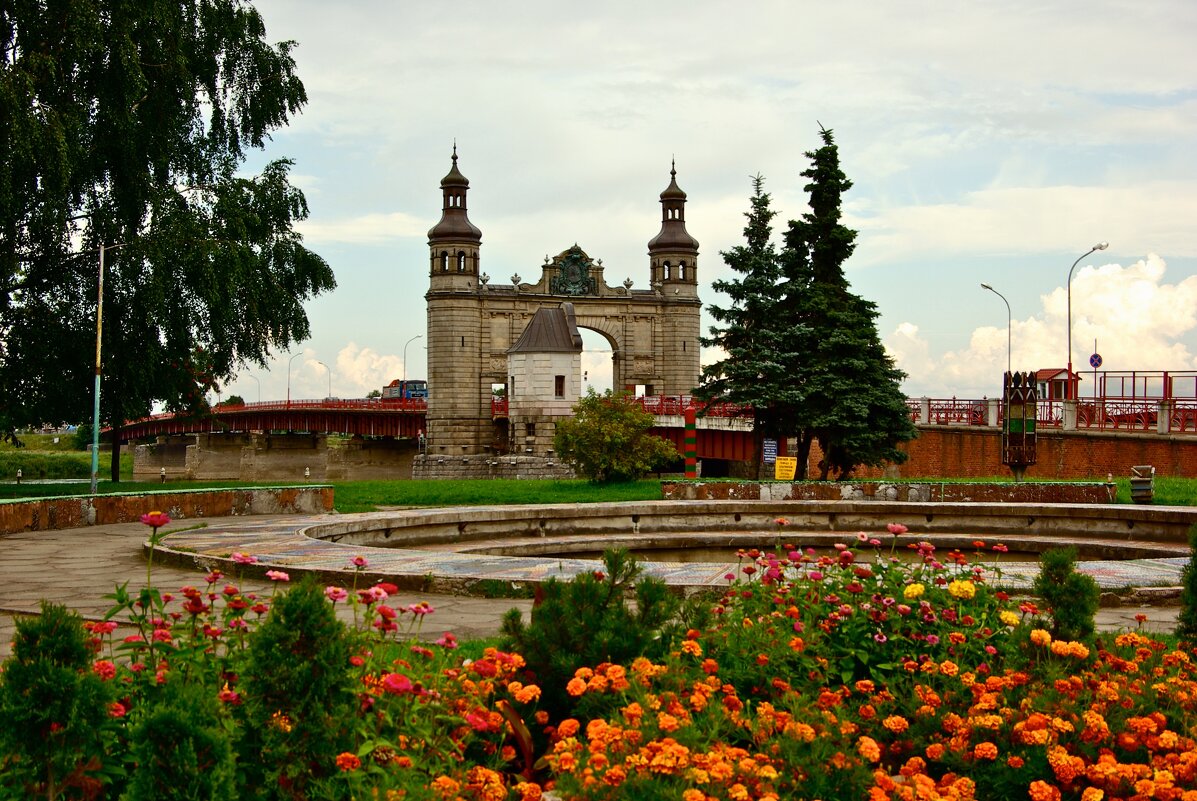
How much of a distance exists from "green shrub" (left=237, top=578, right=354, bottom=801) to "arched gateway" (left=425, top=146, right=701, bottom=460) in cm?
6159

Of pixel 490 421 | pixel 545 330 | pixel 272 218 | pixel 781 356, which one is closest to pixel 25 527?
pixel 272 218

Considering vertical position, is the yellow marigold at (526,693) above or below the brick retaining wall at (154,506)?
above

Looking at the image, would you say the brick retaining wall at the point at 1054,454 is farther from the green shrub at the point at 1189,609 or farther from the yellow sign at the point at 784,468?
the green shrub at the point at 1189,609

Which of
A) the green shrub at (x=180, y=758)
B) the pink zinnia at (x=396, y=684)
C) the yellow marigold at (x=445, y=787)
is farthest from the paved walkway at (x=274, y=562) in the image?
the green shrub at (x=180, y=758)

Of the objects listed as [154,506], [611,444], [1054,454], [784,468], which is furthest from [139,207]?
[1054,454]

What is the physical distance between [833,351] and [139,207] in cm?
1666

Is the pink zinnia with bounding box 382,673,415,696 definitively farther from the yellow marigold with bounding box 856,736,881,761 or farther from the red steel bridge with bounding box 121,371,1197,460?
the red steel bridge with bounding box 121,371,1197,460

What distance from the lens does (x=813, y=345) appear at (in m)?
30.4

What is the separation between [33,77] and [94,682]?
69.4 feet

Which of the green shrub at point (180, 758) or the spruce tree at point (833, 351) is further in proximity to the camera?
the spruce tree at point (833, 351)

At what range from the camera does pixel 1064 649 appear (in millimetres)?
5305

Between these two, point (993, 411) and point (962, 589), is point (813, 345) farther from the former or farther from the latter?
point (962, 589)

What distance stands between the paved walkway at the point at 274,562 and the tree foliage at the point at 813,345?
15.0 meters

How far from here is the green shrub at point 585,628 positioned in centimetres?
510
